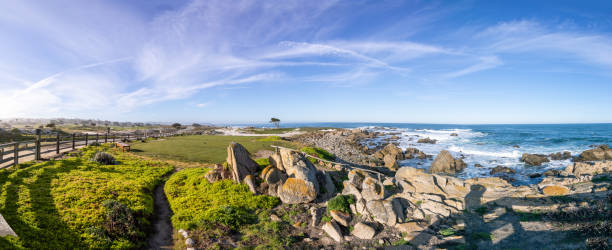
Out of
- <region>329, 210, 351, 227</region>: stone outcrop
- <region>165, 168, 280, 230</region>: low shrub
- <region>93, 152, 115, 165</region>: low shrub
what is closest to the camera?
<region>165, 168, 280, 230</region>: low shrub

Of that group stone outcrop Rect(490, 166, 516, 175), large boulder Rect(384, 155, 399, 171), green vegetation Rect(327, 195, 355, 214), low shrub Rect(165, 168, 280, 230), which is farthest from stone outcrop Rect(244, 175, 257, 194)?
stone outcrop Rect(490, 166, 516, 175)

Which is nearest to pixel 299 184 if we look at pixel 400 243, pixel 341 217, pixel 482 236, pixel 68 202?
pixel 341 217

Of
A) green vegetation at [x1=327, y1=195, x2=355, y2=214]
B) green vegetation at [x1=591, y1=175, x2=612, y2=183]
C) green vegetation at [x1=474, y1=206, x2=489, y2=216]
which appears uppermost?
green vegetation at [x1=591, y1=175, x2=612, y2=183]

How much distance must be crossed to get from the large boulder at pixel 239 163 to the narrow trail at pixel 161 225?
3.53 metres

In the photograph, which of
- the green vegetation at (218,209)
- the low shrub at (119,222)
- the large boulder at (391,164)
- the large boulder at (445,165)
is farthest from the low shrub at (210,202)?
the large boulder at (445,165)

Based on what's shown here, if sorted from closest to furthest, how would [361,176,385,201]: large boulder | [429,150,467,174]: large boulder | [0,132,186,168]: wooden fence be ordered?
[361,176,385,201]: large boulder → [0,132,186,168]: wooden fence → [429,150,467,174]: large boulder

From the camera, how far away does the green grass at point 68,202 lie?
20.7 feet

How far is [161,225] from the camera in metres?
8.69

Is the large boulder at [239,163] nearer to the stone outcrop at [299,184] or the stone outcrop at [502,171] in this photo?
the stone outcrop at [299,184]

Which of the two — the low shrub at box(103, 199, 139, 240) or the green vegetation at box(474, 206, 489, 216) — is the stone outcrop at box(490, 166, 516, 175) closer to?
the green vegetation at box(474, 206, 489, 216)

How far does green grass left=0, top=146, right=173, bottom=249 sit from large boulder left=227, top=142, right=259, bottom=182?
4.10m

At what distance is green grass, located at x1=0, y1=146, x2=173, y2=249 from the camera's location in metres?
6.30

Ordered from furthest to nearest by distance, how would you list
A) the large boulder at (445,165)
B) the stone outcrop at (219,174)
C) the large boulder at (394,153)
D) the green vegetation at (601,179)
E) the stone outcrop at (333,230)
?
the large boulder at (394,153), the large boulder at (445,165), the stone outcrop at (219,174), the green vegetation at (601,179), the stone outcrop at (333,230)

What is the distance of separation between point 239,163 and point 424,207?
974 centimetres
